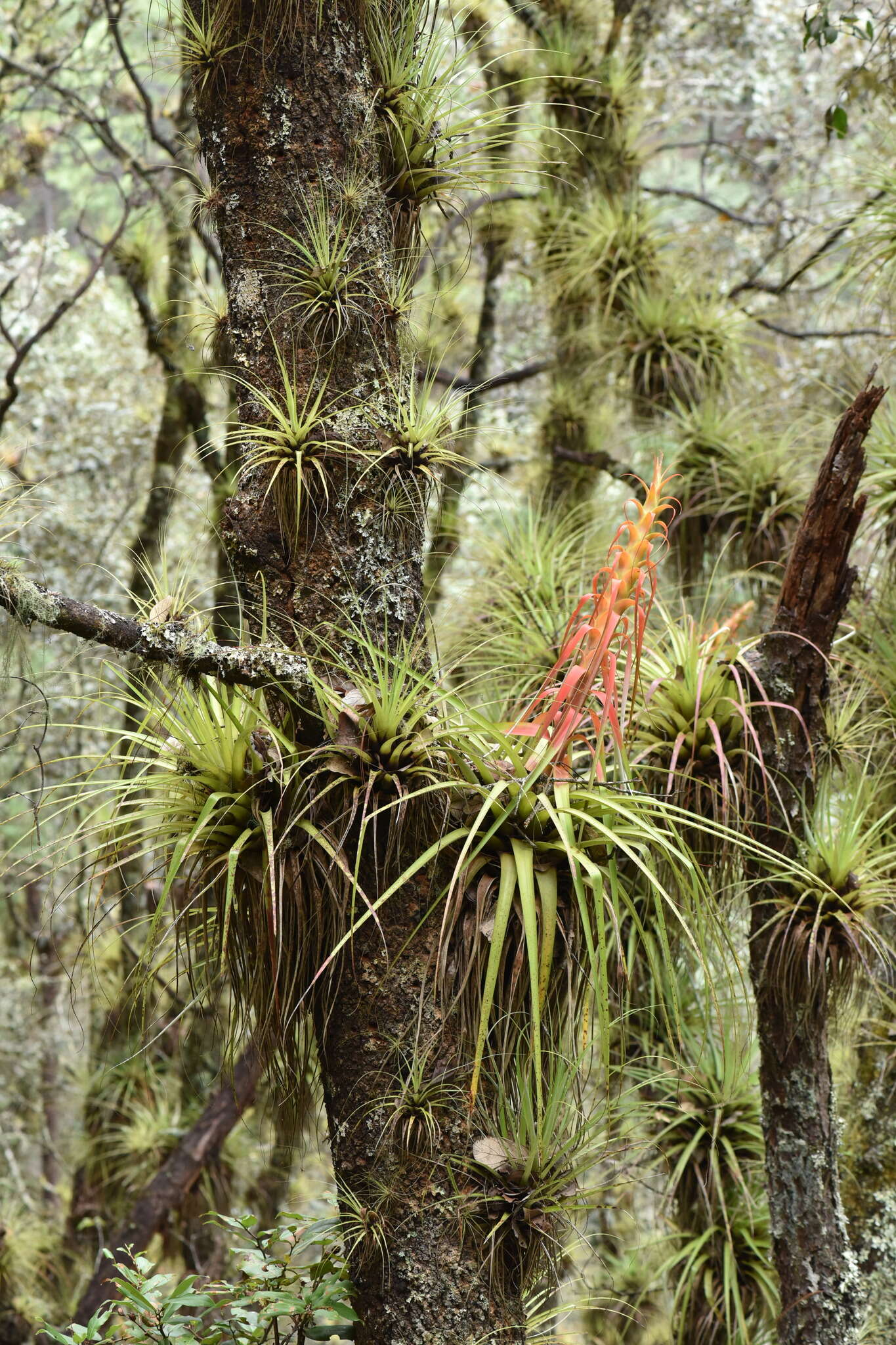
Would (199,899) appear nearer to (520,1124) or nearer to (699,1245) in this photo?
(520,1124)

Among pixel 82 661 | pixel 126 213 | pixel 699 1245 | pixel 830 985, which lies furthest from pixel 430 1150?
pixel 82 661

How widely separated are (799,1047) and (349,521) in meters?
1.58

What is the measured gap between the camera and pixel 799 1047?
259cm

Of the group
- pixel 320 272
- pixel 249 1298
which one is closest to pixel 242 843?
pixel 249 1298

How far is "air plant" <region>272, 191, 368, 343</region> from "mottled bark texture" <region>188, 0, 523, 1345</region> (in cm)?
1

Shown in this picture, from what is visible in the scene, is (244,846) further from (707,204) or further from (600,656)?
(707,204)

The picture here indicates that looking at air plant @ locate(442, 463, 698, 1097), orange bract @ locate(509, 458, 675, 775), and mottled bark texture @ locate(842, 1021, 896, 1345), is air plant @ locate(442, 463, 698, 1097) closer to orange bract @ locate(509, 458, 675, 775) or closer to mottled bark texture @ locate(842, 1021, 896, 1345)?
orange bract @ locate(509, 458, 675, 775)

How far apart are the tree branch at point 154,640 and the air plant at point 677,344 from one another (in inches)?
113

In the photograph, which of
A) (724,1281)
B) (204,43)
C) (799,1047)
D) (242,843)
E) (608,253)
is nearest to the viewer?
(242,843)

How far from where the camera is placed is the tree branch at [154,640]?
1.63m

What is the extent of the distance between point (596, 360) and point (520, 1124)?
132 inches

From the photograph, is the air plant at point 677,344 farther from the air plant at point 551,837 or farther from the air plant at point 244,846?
the air plant at point 244,846

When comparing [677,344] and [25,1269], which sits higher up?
[677,344]

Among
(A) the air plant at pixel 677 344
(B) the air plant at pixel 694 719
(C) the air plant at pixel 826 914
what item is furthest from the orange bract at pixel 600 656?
(A) the air plant at pixel 677 344
